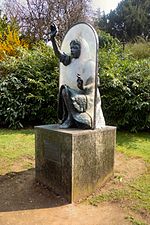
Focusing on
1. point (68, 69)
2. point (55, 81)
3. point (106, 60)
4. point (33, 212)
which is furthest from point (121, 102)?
point (33, 212)

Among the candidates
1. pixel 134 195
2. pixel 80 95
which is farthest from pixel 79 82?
pixel 134 195

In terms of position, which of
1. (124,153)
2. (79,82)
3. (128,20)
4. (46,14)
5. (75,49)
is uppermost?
(128,20)

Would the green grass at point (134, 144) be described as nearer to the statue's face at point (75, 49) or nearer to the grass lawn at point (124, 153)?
the grass lawn at point (124, 153)

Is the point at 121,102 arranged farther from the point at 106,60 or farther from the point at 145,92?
the point at 106,60

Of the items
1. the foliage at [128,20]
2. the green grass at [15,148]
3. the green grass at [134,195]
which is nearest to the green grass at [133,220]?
the green grass at [134,195]

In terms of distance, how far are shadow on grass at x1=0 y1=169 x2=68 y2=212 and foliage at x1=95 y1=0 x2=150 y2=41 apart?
2424cm

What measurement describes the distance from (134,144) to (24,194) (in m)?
3.75

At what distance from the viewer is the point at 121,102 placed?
8.27m

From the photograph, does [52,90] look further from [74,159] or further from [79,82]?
[74,159]

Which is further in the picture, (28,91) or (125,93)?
(28,91)

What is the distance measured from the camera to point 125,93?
8.14 metres

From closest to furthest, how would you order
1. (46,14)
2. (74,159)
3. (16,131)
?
1. (74,159)
2. (16,131)
3. (46,14)

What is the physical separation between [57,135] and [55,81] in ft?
15.8

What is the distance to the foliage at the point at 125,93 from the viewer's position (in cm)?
809
